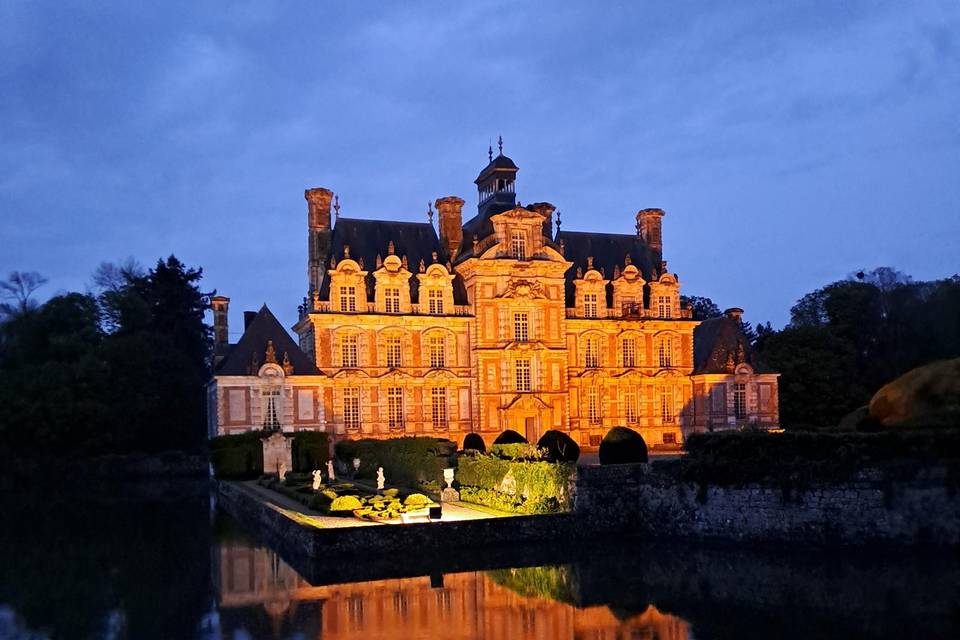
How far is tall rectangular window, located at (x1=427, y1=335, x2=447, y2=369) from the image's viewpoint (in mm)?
39594

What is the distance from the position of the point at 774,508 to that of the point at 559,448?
240 inches

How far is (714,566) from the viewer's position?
19.4 metres

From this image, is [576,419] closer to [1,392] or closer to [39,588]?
[39,588]

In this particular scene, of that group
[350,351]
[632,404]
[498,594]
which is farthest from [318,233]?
[498,594]

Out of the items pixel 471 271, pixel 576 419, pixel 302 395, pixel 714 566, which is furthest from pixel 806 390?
pixel 714 566

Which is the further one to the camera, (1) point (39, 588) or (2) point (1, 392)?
(2) point (1, 392)

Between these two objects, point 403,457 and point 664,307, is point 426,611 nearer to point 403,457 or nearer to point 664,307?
point 403,457

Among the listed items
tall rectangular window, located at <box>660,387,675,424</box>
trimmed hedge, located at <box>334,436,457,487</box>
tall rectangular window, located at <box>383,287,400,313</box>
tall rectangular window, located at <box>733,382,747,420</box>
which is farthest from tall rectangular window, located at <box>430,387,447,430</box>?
tall rectangular window, located at <box>733,382,747,420</box>

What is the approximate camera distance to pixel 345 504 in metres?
22.8

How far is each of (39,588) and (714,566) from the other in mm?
14042

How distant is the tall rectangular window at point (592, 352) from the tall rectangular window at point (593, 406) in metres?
1.15

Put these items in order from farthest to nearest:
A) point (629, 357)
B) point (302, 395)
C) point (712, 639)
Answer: point (629, 357), point (302, 395), point (712, 639)

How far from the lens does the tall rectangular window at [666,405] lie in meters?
42.8

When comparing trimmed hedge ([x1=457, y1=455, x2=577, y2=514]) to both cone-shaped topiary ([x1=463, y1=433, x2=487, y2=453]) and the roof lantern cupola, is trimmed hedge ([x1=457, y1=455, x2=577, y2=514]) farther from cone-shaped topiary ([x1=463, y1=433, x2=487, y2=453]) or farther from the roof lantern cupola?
the roof lantern cupola
